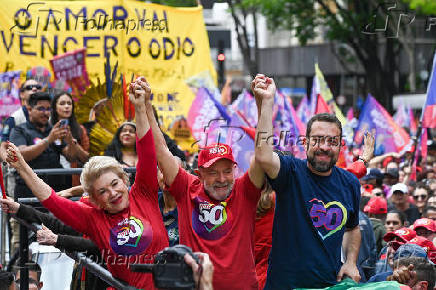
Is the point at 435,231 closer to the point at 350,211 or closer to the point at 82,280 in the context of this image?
the point at 350,211

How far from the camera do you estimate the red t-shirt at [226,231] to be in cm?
500

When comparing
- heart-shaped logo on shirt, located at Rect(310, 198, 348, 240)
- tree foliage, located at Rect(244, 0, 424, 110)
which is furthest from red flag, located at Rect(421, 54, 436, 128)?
tree foliage, located at Rect(244, 0, 424, 110)

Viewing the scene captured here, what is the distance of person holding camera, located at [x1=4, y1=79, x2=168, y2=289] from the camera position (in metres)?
5.07

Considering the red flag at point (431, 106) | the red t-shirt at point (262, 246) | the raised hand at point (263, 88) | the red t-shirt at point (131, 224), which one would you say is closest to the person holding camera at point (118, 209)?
the red t-shirt at point (131, 224)

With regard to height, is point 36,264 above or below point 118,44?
below

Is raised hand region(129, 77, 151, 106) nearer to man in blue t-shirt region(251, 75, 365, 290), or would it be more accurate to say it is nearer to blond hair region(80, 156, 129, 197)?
blond hair region(80, 156, 129, 197)

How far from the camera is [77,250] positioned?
526cm

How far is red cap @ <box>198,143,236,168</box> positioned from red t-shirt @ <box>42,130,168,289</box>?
29 cm

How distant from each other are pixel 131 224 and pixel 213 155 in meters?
0.62

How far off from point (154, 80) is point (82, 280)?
7.55 m

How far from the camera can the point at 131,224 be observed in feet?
16.7

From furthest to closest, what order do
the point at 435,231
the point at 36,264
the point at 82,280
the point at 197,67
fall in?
the point at 197,67
the point at 435,231
the point at 36,264
the point at 82,280

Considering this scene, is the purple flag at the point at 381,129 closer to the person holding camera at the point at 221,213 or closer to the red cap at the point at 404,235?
the red cap at the point at 404,235

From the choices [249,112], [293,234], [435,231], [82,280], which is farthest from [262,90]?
[249,112]
